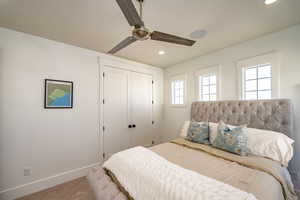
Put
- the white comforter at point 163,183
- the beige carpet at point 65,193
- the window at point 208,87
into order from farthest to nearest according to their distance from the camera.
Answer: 1. the window at point 208,87
2. the beige carpet at point 65,193
3. the white comforter at point 163,183

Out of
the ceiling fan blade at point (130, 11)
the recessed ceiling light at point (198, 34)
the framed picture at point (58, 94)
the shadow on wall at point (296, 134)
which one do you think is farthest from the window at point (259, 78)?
the framed picture at point (58, 94)

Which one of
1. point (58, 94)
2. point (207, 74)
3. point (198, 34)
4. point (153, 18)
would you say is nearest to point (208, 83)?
point (207, 74)

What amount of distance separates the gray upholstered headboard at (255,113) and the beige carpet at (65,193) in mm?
2617

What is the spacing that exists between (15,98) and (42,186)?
1.51m

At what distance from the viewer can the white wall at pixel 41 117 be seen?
1.92 metres

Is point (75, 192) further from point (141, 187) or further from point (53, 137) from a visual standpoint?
point (141, 187)

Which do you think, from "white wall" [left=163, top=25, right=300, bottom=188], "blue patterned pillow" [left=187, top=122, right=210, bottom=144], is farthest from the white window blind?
"blue patterned pillow" [left=187, top=122, right=210, bottom=144]

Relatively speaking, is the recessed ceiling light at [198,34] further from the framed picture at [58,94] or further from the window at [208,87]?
the framed picture at [58,94]

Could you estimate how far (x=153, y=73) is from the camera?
385cm

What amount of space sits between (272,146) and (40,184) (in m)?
3.54

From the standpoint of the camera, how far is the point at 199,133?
7.33 feet

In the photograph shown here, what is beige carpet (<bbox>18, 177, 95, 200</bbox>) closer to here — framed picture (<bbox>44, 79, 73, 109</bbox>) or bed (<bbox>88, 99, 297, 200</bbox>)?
bed (<bbox>88, 99, 297, 200</bbox>)

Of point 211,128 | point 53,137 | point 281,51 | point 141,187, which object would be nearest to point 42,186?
point 53,137

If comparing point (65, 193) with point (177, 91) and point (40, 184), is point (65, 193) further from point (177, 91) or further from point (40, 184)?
point (177, 91)
